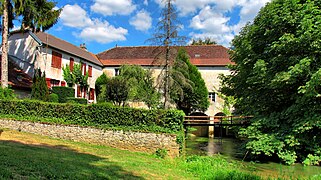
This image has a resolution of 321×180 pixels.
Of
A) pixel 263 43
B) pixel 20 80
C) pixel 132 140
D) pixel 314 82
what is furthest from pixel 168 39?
pixel 20 80

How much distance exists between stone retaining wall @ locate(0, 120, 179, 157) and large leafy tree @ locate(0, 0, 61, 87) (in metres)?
4.33

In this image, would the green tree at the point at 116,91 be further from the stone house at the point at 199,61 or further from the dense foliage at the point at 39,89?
the dense foliage at the point at 39,89

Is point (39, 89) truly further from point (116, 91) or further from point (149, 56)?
point (149, 56)

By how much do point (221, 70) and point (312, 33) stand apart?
17703 millimetres

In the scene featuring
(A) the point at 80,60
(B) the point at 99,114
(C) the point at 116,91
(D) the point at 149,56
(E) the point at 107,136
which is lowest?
(E) the point at 107,136

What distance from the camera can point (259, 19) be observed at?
16.4m

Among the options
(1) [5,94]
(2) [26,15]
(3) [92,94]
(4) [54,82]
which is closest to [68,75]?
(4) [54,82]

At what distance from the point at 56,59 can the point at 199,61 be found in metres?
16.1

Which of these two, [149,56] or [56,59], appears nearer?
[56,59]

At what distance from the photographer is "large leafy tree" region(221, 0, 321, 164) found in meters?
12.8

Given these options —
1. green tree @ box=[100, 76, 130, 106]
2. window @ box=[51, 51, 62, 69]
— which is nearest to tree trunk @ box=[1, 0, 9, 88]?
window @ box=[51, 51, 62, 69]

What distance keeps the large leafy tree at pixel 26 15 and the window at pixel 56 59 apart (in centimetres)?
450

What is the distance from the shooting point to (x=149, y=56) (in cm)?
3300

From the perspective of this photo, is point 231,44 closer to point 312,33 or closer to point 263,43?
point 263,43
